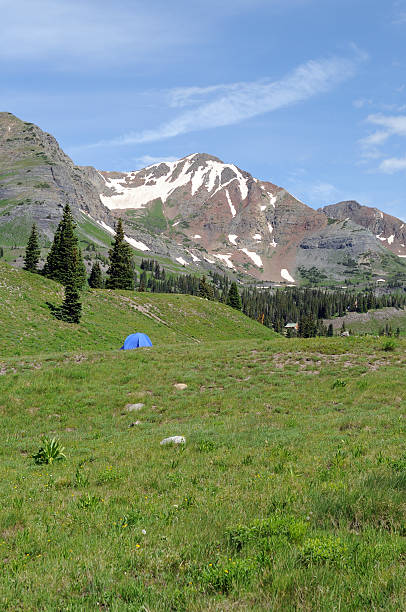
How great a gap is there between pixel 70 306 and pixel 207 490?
42.6m

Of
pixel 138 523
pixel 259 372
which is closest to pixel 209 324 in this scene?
pixel 259 372

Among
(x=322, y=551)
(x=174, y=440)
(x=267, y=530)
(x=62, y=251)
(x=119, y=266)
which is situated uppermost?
(x=62, y=251)

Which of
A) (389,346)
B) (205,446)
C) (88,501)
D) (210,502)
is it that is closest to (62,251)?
(389,346)

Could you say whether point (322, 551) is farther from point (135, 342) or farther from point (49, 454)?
point (135, 342)

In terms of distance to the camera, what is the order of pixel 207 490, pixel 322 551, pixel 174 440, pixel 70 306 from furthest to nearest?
pixel 70 306
pixel 174 440
pixel 207 490
pixel 322 551

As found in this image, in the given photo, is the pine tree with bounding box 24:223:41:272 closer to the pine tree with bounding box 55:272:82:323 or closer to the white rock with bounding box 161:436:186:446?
the pine tree with bounding box 55:272:82:323

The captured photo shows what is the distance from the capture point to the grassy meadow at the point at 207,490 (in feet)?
15.3

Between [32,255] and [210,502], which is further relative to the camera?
[32,255]

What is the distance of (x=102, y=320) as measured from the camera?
2082 inches

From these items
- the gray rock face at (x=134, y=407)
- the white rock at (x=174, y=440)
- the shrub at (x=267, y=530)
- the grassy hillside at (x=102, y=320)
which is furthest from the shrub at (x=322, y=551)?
the grassy hillside at (x=102, y=320)

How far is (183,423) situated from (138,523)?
32.2ft

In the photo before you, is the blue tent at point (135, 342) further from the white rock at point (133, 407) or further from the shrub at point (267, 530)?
the shrub at point (267, 530)

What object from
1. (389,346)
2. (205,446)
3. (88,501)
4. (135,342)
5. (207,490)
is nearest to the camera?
(88,501)

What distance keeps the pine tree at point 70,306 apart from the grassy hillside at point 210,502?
27.8 meters
